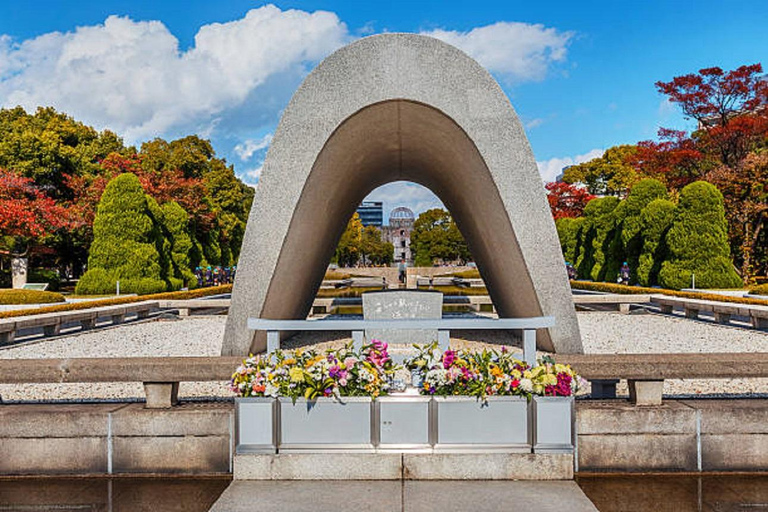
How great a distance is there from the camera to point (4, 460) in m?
4.58

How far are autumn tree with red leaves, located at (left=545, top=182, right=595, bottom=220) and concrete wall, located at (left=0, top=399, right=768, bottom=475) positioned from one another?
45.8m

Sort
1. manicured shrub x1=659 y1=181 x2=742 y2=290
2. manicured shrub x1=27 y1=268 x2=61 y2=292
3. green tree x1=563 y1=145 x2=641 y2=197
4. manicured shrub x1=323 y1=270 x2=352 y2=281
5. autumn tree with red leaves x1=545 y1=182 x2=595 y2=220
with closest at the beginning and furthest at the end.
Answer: manicured shrub x1=659 y1=181 x2=742 y2=290 < manicured shrub x1=27 y1=268 x2=61 y2=292 < manicured shrub x1=323 y1=270 x2=352 y2=281 < autumn tree with red leaves x1=545 y1=182 x2=595 y2=220 < green tree x1=563 y1=145 x2=641 y2=197

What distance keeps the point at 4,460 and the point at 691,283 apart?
2279cm

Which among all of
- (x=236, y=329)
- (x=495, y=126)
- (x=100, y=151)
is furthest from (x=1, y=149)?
(x=495, y=126)

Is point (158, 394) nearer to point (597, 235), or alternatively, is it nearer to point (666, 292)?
point (666, 292)

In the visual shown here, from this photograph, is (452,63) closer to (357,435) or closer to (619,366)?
(619,366)

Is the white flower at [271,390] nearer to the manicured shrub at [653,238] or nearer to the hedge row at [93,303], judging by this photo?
the hedge row at [93,303]

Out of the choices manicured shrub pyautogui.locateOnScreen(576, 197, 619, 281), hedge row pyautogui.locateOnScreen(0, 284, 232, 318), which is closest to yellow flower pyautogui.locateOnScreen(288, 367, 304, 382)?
hedge row pyautogui.locateOnScreen(0, 284, 232, 318)

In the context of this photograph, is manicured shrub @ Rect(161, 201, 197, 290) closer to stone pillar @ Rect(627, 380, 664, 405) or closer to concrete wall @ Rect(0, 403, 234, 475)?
concrete wall @ Rect(0, 403, 234, 475)

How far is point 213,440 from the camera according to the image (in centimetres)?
455

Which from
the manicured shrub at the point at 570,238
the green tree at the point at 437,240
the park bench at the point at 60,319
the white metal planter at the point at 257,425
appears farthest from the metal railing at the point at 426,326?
the green tree at the point at 437,240

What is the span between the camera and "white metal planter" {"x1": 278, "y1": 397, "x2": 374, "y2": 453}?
423 centimetres

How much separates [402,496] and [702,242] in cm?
2171

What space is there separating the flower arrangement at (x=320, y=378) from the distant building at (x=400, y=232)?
3788 inches
